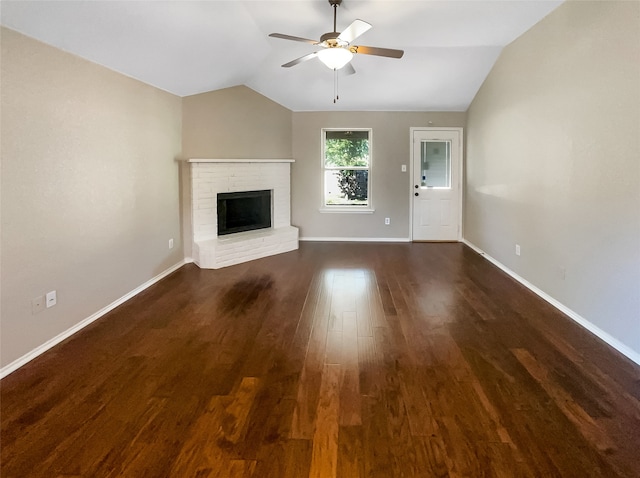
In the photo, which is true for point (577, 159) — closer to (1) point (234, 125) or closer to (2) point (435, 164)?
(2) point (435, 164)

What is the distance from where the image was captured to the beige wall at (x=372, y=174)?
7.23 m

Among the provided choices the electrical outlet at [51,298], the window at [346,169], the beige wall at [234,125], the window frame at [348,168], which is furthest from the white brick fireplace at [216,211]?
the electrical outlet at [51,298]

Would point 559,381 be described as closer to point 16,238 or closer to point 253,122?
point 16,238

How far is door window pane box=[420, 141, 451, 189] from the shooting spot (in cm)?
728

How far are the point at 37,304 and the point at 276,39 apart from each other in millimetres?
3431

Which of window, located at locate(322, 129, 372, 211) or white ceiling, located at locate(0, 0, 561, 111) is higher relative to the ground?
white ceiling, located at locate(0, 0, 561, 111)

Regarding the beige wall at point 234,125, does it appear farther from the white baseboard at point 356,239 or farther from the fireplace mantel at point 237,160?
the white baseboard at point 356,239

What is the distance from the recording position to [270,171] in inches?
263

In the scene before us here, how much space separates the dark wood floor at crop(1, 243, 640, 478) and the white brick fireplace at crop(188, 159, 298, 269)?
1490mm

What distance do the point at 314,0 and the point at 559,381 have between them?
349 centimetres

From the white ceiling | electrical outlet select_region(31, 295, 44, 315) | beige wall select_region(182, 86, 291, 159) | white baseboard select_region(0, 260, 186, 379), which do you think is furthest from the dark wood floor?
beige wall select_region(182, 86, 291, 159)

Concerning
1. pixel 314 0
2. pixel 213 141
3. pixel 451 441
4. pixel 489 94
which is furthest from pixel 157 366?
pixel 489 94

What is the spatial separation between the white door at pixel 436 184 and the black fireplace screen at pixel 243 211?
8.25 feet

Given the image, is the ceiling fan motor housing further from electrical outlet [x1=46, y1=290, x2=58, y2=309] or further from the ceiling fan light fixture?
electrical outlet [x1=46, y1=290, x2=58, y2=309]
